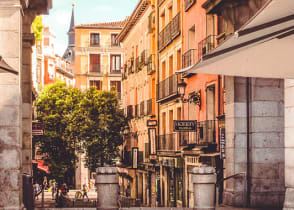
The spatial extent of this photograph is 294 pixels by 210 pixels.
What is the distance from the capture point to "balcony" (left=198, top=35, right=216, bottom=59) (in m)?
28.1

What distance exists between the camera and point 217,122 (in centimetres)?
2822

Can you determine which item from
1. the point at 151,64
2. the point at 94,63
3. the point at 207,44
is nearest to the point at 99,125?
the point at 151,64

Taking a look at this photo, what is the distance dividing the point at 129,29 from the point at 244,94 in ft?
143

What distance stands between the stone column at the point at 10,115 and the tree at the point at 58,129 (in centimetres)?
3481

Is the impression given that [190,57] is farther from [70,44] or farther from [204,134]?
[70,44]

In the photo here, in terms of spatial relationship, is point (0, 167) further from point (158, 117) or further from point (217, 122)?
point (158, 117)

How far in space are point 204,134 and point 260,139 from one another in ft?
36.4

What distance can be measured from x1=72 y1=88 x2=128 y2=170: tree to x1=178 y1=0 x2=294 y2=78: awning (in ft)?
148

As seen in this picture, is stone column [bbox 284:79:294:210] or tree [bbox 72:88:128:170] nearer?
stone column [bbox 284:79:294:210]

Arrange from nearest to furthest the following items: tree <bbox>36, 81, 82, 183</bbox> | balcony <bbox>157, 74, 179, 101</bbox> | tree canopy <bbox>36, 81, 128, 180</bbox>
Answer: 1. balcony <bbox>157, 74, 179, 101</bbox>
2. tree <bbox>36, 81, 82, 183</bbox>
3. tree canopy <bbox>36, 81, 128, 180</bbox>

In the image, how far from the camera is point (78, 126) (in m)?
53.8

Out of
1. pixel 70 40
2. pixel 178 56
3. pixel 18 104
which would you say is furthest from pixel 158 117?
pixel 70 40

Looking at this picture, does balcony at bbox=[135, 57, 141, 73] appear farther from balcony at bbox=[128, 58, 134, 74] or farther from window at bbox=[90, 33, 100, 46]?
window at bbox=[90, 33, 100, 46]

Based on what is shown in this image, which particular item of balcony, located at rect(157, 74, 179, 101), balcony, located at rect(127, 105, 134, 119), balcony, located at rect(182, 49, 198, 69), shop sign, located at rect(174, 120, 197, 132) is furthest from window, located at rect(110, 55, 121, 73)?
shop sign, located at rect(174, 120, 197, 132)
